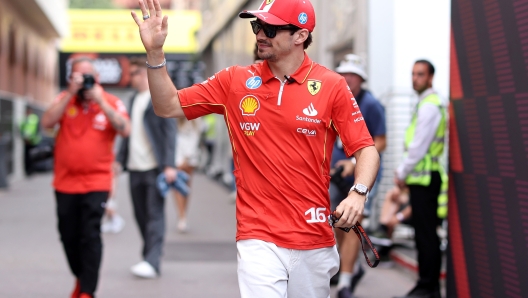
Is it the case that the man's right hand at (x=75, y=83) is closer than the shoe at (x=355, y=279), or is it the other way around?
the man's right hand at (x=75, y=83)

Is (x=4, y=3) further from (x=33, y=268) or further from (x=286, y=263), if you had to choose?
(x=286, y=263)

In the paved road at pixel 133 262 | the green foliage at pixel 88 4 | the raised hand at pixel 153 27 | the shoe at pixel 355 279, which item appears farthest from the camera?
the green foliage at pixel 88 4

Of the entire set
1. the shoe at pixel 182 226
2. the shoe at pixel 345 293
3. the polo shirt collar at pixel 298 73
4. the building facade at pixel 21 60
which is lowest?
the shoe at pixel 345 293

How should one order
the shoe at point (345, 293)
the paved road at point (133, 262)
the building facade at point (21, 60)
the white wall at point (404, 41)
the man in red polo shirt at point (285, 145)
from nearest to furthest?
the man in red polo shirt at point (285, 145) → the shoe at point (345, 293) → the paved road at point (133, 262) → the white wall at point (404, 41) → the building facade at point (21, 60)

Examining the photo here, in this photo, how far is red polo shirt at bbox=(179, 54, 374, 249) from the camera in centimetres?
387

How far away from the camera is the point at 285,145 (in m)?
3.87

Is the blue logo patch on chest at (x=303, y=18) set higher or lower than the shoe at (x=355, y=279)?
higher

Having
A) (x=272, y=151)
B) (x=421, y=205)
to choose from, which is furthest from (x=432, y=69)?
(x=272, y=151)

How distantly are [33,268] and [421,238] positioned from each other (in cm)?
400

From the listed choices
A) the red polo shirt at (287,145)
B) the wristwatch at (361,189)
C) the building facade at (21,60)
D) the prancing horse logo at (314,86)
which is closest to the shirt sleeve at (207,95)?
the red polo shirt at (287,145)

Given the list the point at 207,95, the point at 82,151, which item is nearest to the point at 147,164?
the point at 82,151

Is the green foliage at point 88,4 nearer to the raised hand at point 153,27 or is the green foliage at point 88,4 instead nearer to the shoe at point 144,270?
the shoe at point 144,270

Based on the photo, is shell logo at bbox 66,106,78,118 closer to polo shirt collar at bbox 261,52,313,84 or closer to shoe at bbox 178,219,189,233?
polo shirt collar at bbox 261,52,313,84

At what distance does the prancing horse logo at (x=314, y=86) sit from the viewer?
3.93 metres
